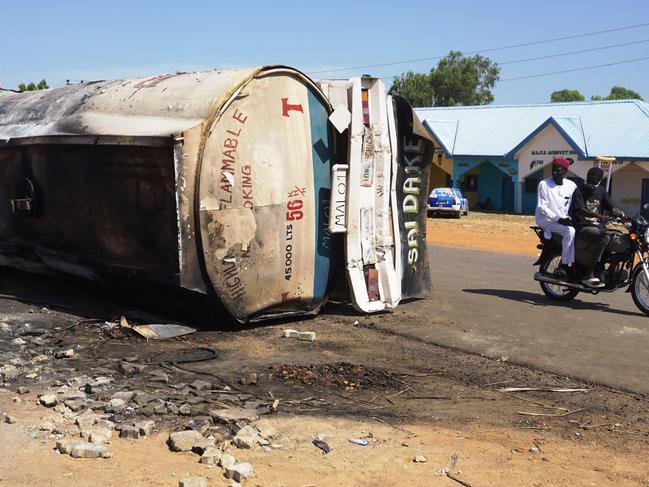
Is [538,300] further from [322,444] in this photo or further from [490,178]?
[490,178]

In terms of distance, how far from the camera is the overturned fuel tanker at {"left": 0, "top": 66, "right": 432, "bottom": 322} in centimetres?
742

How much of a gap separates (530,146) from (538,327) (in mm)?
31296

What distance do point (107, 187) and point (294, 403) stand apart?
3.53 meters

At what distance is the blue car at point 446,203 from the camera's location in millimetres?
35188

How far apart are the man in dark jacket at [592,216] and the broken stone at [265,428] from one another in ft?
18.1

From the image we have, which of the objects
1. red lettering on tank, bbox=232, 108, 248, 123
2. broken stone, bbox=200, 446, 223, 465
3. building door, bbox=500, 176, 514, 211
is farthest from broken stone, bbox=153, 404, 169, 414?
building door, bbox=500, 176, 514, 211

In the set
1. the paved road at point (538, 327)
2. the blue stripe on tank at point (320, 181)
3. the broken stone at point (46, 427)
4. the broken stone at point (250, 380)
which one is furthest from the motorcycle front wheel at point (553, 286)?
the broken stone at point (46, 427)

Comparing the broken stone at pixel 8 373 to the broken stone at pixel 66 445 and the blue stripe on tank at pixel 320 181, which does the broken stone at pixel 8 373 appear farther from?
the blue stripe on tank at pixel 320 181

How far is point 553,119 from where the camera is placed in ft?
120

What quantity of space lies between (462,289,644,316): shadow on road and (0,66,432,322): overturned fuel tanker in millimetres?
1305

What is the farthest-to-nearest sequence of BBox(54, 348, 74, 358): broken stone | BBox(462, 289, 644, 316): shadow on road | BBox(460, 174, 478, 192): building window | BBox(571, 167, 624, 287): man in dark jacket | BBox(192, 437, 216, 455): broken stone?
BBox(460, 174, 478, 192): building window < BBox(462, 289, 644, 316): shadow on road < BBox(571, 167, 624, 287): man in dark jacket < BBox(54, 348, 74, 358): broken stone < BBox(192, 437, 216, 455): broken stone

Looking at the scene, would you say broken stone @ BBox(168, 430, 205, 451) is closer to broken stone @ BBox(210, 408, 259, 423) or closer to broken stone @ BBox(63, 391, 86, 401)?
broken stone @ BBox(210, 408, 259, 423)

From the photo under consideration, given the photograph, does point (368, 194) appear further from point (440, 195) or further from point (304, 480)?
point (440, 195)

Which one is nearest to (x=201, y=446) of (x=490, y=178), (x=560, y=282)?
(x=560, y=282)
